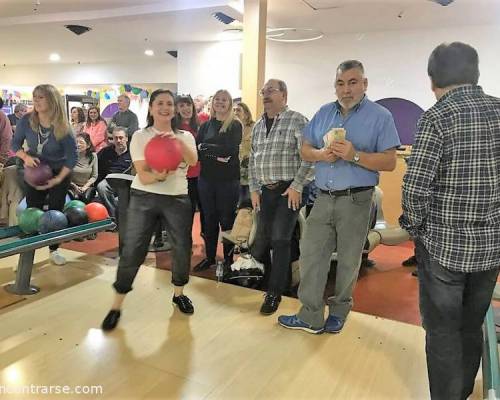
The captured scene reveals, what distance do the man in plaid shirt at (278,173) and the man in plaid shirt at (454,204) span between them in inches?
44.7

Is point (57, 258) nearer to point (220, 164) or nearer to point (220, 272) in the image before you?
point (220, 272)

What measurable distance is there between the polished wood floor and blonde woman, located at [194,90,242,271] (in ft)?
2.51

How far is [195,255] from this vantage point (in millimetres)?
4324

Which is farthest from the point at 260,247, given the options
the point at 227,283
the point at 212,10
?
the point at 212,10

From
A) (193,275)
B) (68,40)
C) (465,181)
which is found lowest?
(193,275)

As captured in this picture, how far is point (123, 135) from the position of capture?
477 centimetres

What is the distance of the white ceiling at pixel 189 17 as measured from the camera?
5.77 m

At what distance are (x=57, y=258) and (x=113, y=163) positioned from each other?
155 cm

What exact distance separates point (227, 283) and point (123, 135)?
2216mm

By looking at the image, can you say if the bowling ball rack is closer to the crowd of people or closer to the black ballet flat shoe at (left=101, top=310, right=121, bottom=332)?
the crowd of people

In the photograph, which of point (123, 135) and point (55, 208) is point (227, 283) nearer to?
point (55, 208)

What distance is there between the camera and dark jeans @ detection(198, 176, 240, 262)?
3.65 m

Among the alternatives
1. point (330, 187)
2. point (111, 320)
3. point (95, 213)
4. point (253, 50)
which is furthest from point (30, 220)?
point (253, 50)

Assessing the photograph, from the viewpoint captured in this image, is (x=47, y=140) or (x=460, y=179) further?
(x=47, y=140)
